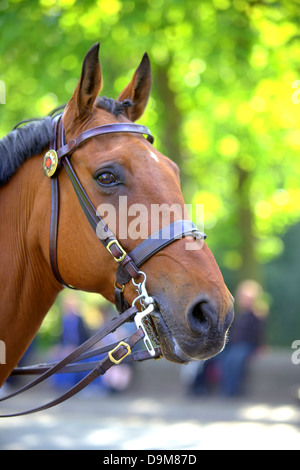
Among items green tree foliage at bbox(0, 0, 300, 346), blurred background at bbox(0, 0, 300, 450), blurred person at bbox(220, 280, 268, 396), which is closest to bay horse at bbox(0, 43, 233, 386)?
blurred background at bbox(0, 0, 300, 450)

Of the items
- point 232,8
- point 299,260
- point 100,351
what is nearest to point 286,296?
point 299,260

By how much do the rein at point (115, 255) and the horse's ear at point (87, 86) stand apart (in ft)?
0.48

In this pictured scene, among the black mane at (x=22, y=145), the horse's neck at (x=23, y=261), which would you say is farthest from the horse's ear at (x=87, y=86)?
the horse's neck at (x=23, y=261)

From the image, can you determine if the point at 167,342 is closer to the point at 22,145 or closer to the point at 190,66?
the point at 22,145

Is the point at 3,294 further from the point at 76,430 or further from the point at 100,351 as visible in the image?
the point at 76,430

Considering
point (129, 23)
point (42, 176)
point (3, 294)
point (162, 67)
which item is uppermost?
point (162, 67)

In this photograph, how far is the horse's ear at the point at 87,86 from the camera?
2777 mm

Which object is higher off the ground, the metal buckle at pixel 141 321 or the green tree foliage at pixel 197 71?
the green tree foliage at pixel 197 71

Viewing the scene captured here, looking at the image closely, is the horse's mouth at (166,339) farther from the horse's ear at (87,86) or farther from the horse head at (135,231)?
the horse's ear at (87,86)

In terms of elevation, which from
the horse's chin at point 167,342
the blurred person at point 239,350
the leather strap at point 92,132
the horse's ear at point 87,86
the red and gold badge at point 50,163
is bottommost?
the horse's chin at point 167,342

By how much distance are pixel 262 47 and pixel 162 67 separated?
7.06 ft

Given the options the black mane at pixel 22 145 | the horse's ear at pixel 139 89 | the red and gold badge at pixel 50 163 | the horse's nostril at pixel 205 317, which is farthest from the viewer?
the horse's ear at pixel 139 89

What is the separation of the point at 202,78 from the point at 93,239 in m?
6.92
